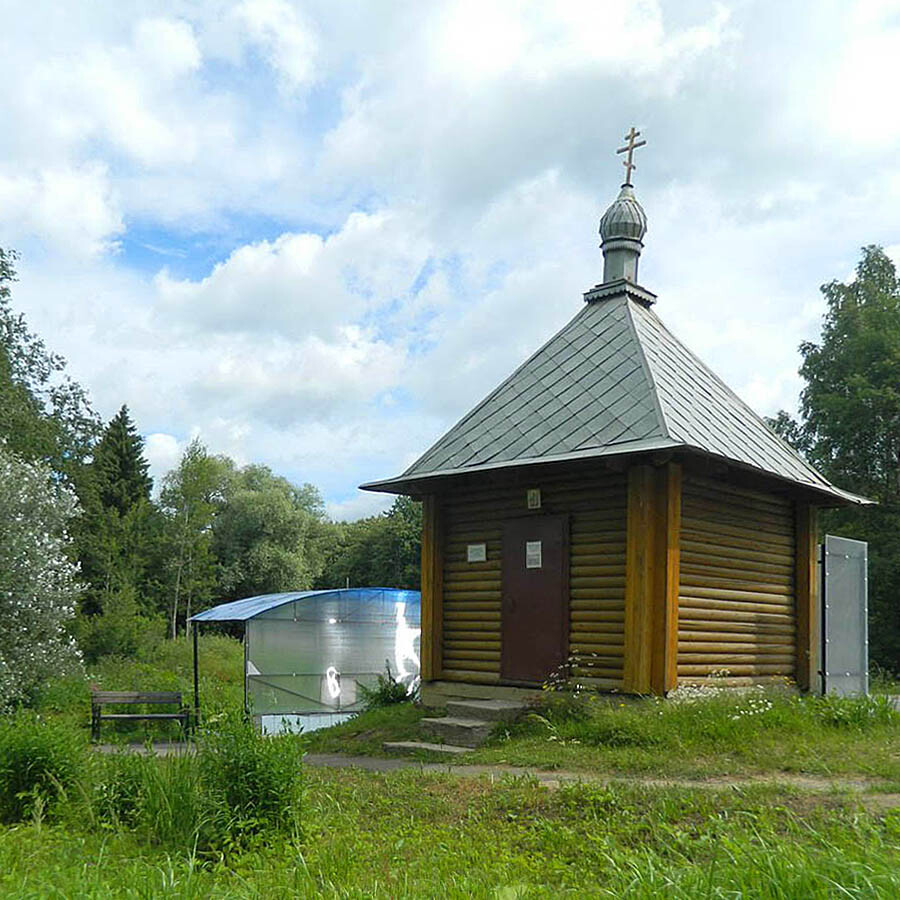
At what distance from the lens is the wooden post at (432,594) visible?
41.5ft

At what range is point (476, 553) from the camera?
12367mm

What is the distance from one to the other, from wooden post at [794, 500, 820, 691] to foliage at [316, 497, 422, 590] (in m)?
26.0

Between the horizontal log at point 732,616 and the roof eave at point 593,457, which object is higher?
the roof eave at point 593,457

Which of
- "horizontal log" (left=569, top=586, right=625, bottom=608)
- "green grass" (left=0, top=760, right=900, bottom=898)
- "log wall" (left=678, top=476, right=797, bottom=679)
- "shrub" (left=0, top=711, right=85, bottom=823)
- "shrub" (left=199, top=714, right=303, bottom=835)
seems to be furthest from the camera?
"log wall" (left=678, top=476, right=797, bottom=679)

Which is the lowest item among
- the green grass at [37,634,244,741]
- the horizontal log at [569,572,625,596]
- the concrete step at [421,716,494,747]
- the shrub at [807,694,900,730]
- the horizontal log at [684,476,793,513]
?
the green grass at [37,634,244,741]

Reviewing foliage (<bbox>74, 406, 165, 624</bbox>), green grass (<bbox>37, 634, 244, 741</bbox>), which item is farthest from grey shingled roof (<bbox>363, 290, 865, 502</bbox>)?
foliage (<bbox>74, 406, 165, 624</bbox>)

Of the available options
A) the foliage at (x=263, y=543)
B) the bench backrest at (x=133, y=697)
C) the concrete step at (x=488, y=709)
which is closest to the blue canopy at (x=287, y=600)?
the bench backrest at (x=133, y=697)

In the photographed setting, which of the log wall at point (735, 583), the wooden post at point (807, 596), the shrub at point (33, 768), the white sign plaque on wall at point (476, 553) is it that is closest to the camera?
the shrub at point (33, 768)

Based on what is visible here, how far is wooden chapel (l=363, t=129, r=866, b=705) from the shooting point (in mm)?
10562

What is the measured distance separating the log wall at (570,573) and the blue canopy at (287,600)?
4192mm

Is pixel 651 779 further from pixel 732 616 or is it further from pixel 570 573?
pixel 732 616

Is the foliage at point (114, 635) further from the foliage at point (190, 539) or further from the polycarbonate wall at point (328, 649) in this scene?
the polycarbonate wall at point (328, 649)

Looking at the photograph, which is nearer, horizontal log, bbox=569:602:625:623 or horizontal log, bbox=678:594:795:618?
horizontal log, bbox=569:602:625:623

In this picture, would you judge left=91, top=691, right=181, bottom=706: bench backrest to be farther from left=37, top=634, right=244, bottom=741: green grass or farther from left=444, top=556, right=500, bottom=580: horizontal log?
left=444, top=556, right=500, bottom=580: horizontal log
